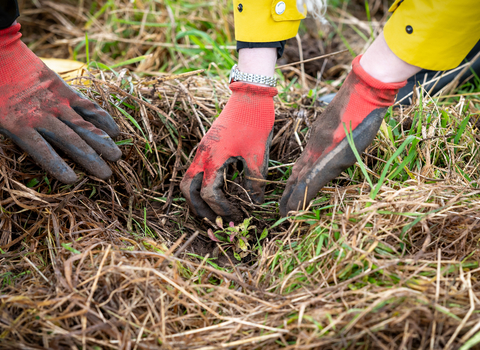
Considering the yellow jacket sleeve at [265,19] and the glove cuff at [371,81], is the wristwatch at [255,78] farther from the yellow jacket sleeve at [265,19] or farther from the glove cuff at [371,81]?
the glove cuff at [371,81]

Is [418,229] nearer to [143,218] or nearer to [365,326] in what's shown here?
[365,326]

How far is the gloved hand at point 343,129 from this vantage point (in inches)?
47.3

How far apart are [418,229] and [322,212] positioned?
0.32m

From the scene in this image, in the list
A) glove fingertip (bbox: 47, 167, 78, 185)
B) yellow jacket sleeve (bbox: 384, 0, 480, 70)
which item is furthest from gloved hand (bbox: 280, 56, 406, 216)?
glove fingertip (bbox: 47, 167, 78, 185)

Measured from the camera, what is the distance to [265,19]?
1.33 m

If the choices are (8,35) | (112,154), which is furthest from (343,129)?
(8,35)

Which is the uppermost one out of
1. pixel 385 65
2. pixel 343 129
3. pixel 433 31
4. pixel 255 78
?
pixel 433 31

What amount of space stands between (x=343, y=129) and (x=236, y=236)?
59cm

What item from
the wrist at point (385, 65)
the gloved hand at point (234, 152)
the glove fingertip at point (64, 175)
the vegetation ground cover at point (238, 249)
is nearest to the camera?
the vegetation ground cover at point (238, 249)

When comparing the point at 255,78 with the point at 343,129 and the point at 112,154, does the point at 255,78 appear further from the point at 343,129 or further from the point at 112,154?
the point at 112,154

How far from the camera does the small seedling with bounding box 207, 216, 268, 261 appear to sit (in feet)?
4.18

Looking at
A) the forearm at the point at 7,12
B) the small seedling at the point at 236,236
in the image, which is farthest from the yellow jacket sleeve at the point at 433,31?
the forearm at the point at 7,12

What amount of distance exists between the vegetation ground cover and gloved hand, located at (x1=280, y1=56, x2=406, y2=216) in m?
0.08

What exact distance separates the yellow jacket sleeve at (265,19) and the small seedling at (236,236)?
73cm
